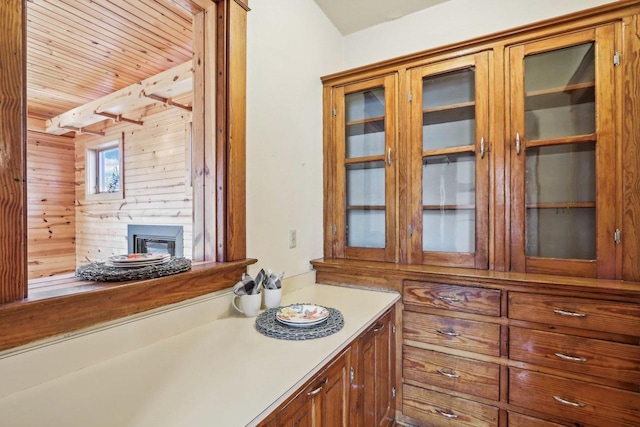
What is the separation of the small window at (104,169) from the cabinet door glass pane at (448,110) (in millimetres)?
4217

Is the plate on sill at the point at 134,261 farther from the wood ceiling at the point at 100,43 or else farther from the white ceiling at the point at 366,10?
the white ceiling at the point at 366,10

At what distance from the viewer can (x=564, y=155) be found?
1.61m

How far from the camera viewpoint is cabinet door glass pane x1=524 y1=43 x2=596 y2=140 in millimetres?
1555

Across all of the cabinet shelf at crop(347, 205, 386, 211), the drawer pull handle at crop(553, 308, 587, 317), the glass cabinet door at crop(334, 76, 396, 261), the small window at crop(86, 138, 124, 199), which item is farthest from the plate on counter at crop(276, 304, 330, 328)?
the small window at crop(86, 138, 124, 199)

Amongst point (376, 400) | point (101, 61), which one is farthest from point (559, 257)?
point (101, 61)

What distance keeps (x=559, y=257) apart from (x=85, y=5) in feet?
10.4

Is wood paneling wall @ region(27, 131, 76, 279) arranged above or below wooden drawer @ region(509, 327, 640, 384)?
above

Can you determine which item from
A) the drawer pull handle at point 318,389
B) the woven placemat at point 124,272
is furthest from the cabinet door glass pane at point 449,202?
the woven placemat at point 124,272

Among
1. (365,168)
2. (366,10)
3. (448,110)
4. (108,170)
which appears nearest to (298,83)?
(365,168)

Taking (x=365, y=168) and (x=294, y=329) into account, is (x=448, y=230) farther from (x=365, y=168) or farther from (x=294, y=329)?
(x=294, y=329)

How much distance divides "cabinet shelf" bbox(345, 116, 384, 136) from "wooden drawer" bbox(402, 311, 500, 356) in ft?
3.96

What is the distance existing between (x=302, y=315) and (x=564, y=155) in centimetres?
157

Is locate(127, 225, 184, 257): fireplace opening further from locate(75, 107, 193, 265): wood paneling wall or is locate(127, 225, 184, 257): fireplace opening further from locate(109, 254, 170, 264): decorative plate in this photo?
locate(109, 254, 170, 264): decorative plate

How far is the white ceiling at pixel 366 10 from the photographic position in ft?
7.07
